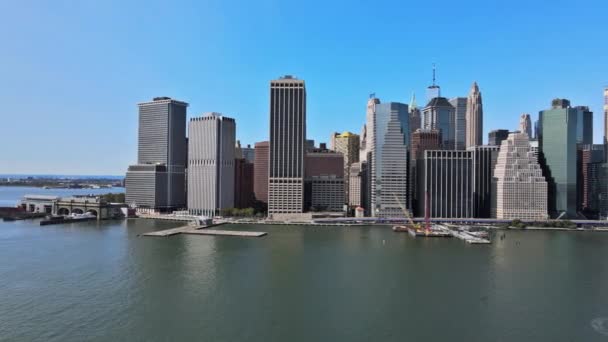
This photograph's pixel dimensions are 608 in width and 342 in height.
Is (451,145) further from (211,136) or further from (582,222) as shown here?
(211,136)

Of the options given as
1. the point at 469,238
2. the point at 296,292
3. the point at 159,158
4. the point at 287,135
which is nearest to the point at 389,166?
the point at 287,135

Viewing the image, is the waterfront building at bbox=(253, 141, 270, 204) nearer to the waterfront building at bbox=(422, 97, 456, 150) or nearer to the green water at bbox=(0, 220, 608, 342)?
the green water at bbox=(0, 220, 608, 342)

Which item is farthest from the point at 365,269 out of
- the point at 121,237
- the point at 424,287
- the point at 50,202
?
the point at 50,202

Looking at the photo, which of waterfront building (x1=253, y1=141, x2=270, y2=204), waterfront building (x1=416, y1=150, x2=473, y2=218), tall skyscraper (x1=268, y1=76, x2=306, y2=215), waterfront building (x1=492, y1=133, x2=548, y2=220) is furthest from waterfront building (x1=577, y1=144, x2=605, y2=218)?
waterfront building (x1=253, y1=141, x2=270, y2=204)

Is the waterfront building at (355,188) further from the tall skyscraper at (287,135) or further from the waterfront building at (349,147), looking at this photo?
the waterfront building at (349,147)

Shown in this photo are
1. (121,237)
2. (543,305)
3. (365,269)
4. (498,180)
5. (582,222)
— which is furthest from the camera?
(498,180)

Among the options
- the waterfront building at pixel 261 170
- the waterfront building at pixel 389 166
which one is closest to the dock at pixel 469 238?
the waterfront building at pixel 389 166
